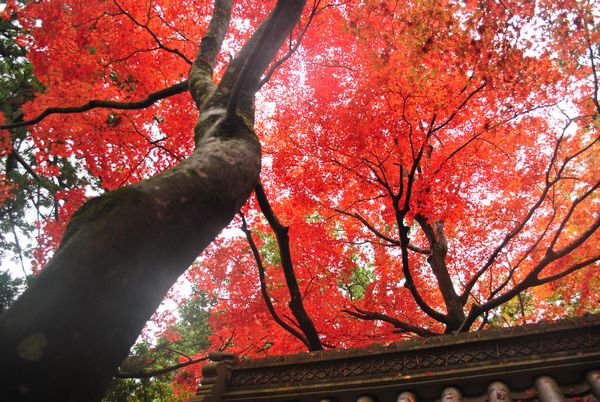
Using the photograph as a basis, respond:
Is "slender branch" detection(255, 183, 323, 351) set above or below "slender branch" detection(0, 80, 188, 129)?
below

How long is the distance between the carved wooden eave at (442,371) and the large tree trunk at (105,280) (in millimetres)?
2151

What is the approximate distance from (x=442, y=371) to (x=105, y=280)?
2.96 m

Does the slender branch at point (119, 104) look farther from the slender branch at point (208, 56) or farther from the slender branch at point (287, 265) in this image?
the slender branch at point (287, 265)

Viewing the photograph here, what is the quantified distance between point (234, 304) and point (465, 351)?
12.0 meters

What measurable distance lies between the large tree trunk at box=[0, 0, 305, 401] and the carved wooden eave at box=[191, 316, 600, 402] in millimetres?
2151

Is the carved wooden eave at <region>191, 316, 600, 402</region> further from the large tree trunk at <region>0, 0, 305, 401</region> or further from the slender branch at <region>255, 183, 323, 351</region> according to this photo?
the large tree trunk at <region>0, 0, 305, 401</region>

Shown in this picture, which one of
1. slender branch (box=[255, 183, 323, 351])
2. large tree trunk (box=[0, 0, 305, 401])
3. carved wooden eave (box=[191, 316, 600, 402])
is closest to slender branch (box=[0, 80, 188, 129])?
slender branch (box=[255, 183, 323, 351])

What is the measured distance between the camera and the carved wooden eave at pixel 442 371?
280 cm

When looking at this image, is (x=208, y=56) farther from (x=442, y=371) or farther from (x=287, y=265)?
(x=442, y=371)

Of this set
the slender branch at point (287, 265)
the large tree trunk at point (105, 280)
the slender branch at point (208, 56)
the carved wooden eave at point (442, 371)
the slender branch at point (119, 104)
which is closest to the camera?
the large tree trunk at point (105, 280)

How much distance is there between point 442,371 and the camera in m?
3.12

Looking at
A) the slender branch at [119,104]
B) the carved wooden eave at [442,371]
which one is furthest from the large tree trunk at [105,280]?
the slender branch at [119,104]

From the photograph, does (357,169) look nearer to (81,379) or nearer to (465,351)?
(465,351)

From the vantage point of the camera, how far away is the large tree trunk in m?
1.11
